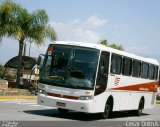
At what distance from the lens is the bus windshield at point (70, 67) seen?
1883cm

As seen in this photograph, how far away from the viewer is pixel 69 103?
61.7 ft

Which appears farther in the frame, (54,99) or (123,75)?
(123,75)

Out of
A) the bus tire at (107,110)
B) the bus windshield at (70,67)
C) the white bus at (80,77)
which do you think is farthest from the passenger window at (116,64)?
the bus windshield at (70,67)

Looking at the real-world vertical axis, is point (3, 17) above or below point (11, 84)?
above

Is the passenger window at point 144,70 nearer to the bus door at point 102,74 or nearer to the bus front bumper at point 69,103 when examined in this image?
the bus door at point 102,74

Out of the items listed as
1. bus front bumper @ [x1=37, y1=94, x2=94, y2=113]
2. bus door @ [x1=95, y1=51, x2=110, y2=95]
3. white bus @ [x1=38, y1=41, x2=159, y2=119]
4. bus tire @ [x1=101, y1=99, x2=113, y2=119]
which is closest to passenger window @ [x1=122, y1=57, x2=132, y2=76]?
white bus @ [x1=38, y1=41, x2=159, y2=119]

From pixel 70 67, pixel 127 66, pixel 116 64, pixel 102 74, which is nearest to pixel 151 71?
pixel 127 66

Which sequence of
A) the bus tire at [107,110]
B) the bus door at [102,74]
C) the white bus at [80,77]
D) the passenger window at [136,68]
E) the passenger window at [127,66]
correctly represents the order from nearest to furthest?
the white bus at [80,77], the bus door at [102,74], the bus tire at [107,110], the passenger window at [127,66], the passenger window at [136,68]

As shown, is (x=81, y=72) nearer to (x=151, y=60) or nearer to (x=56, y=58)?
(x=56, y=58)

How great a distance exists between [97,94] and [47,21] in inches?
882

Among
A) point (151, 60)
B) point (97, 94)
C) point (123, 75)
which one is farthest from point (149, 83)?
point (97, 94)

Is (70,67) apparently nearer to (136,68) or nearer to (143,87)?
(136,68)

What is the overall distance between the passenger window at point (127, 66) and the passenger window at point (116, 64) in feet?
2.05

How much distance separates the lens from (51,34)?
136ft
